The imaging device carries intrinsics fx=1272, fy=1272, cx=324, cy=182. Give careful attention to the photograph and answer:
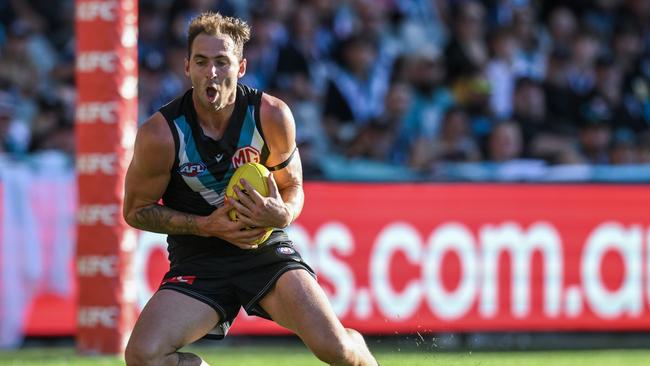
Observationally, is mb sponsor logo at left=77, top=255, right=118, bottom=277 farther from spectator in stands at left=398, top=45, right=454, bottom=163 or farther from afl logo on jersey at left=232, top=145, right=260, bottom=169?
afl logo on jersey at left=232, top=145, right=260, bottom=169

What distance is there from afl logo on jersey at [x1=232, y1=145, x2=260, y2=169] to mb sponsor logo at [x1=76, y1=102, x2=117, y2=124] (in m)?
3.92

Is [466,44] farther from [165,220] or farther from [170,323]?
[170,323]

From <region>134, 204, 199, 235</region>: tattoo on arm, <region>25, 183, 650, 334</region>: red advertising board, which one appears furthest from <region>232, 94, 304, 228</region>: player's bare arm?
<region>25, 183, 650, 334</region>: red advertising board

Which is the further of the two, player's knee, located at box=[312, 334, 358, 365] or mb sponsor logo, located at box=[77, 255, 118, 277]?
mb sponsor logo, located at box=[77, 255, 118, 277]

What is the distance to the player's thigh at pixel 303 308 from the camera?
623 cm

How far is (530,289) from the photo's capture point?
11477 millimetres

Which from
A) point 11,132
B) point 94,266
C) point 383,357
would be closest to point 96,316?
point 94,266

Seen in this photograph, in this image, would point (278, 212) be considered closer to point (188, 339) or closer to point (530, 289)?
point (188, 339)

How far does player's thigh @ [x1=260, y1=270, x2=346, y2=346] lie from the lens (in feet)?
20.4

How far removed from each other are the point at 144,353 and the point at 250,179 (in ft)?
3.19

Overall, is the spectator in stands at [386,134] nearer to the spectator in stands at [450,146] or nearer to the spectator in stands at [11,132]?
the spectator in stands at [450,146]

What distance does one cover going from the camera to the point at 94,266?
1006 cm

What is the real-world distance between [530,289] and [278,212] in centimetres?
581

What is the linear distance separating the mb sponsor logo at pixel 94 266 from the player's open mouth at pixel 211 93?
409cm
